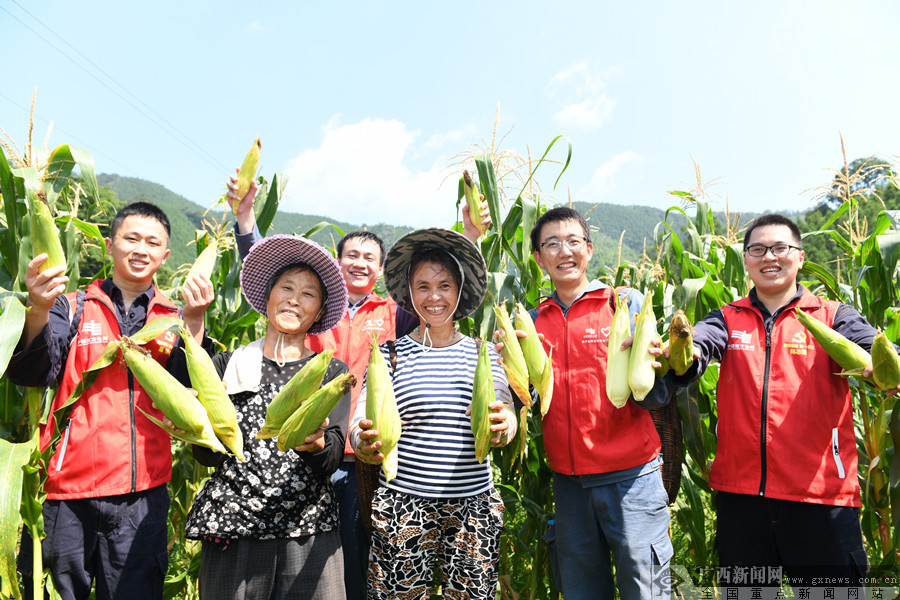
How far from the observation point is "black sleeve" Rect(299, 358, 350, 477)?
7.93 ft

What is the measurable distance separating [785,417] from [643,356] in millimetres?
998

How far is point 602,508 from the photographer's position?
2.84 metres

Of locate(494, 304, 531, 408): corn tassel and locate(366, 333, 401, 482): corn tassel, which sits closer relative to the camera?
locate(366, 333, 401, 482): corn tassel

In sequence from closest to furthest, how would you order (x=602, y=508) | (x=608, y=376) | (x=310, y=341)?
(x=608, y=376) → (x=602, y=508) → (x=310, y=341)

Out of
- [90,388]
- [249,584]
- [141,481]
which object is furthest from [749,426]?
[90,388]

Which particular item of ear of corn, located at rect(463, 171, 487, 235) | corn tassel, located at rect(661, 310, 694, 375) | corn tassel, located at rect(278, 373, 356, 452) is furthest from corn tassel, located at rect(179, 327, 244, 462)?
corn tassel, located at rect(661, 310, 694, 375)

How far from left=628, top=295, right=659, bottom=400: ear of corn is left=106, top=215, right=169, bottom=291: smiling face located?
246 centimetres

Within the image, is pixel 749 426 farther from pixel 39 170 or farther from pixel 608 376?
pixel 39 170

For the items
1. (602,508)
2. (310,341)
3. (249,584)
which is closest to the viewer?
(249,584)

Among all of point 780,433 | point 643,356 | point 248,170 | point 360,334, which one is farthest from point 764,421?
point 248,170

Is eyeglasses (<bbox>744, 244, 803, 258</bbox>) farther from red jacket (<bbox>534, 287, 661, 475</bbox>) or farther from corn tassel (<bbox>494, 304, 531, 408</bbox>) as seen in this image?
corn tassel (<bbox>494, 304, 531, 408</bbox>)

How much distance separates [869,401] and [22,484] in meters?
4.95

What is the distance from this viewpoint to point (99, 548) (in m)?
2.73

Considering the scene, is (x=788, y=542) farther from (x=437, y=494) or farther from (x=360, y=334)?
(x=360, y=334)
